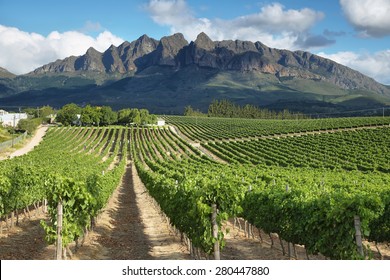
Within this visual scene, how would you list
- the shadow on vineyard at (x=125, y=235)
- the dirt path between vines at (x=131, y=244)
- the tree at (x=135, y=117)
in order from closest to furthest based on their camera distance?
the dirt path between vines at (x=131, y=244) → the shadow on vineyard at (x=125, y=235) → the tree at (x=135, y=117)

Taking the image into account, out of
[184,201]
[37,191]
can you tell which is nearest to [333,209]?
[184,201]

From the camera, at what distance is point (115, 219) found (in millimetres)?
29016

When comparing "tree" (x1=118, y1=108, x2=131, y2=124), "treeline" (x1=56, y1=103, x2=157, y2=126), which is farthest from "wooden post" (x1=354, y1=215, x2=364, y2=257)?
"tree" (x1=118, y1=108, x2=131, y2=124)

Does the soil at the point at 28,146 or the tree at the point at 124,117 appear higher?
the tree at the point at 124,117

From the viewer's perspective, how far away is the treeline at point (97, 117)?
15912 centimetres

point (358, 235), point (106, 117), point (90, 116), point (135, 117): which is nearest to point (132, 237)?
point (358, 235)

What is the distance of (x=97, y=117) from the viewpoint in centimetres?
15912

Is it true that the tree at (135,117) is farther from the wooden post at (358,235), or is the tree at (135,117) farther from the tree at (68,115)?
the wooden post at (358,235)

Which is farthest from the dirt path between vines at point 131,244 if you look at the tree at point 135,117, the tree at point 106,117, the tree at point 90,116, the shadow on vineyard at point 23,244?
the tree at point 106,117

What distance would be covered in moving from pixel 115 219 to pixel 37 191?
219 inches

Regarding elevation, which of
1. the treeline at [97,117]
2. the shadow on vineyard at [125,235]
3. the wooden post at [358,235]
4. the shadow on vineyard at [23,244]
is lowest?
the shadow on vineyard at [125,235]
